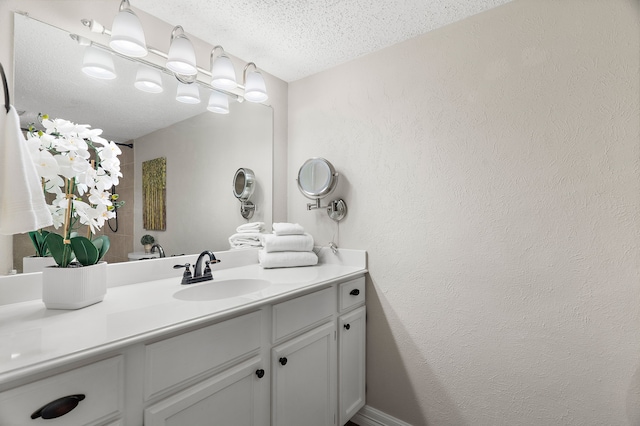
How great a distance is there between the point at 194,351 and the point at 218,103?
1.36 metres

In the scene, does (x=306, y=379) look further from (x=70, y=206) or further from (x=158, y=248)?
(x=70, y=206)

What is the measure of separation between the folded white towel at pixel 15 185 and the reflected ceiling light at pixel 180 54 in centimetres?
69

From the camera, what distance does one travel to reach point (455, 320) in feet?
5.02

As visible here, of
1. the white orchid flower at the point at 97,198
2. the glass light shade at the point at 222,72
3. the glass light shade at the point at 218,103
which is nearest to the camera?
the white orchid flower at the point at 97,198

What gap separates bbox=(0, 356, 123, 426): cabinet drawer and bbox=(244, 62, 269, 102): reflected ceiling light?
1.45 metres

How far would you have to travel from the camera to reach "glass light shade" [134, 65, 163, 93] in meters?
1.46

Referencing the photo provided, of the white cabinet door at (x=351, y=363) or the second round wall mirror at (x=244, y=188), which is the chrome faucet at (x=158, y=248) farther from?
the white cabinet door at (x=351, y=363)

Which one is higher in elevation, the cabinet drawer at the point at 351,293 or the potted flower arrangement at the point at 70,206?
the potted flower arrangement at the point at 70,206

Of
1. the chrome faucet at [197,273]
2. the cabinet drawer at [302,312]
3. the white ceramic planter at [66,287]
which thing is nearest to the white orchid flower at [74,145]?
the white ceramic planter at [66,287]

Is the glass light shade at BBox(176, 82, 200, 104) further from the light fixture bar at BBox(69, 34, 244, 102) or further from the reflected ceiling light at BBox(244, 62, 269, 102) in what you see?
the reflected ceiling light at BBox(244, 62, 269, 102)

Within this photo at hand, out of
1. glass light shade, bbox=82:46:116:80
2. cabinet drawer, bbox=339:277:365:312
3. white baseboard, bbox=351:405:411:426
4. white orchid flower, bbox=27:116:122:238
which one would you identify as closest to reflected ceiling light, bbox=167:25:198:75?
glass light shade, bbox=82:46:116:80

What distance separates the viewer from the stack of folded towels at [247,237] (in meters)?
1.89

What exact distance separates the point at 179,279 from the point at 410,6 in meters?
1.69

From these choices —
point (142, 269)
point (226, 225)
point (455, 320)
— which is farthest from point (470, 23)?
point (142, 269)
